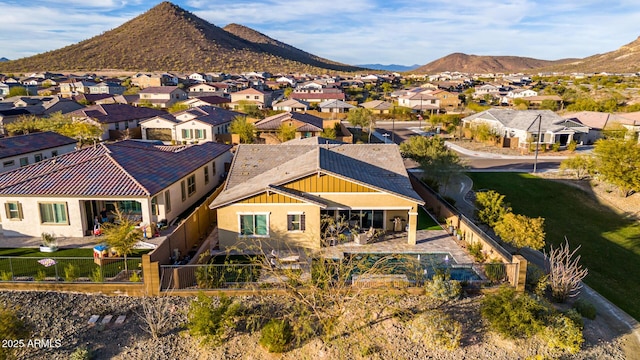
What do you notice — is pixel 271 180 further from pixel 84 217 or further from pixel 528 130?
pixel 528 130

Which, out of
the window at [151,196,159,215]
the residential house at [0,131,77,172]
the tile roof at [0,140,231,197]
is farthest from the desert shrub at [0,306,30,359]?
the residential house at [0,131,77,172]

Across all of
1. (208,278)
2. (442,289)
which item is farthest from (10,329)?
(442,289)

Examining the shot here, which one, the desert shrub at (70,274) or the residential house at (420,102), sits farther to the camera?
the residential house at (420,102)

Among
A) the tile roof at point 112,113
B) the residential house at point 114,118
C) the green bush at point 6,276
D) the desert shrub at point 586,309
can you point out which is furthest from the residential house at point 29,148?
the desert shrub at point 586,309

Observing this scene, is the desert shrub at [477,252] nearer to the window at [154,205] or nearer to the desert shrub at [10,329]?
the window at [154,205]

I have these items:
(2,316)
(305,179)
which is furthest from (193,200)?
(2,316)

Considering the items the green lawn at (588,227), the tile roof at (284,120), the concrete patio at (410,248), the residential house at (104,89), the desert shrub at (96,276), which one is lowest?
the green lawn at (588,227)
